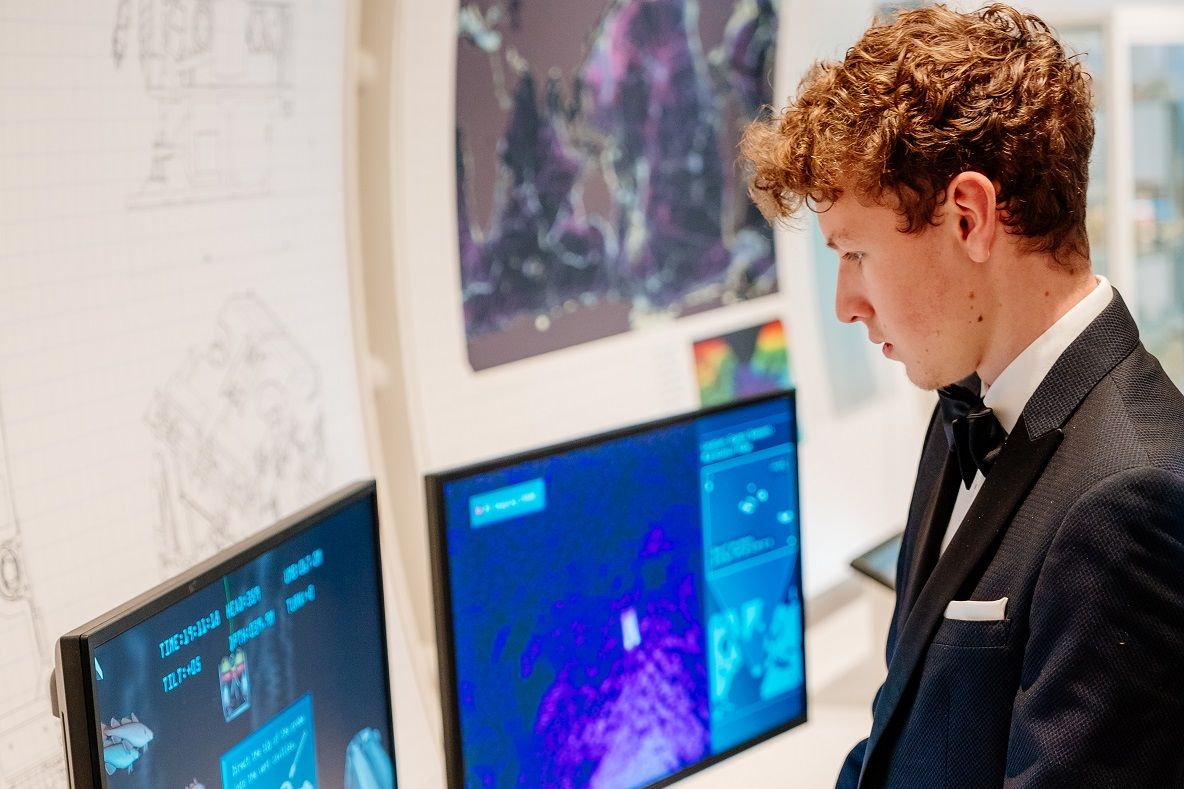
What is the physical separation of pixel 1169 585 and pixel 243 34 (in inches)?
51.2

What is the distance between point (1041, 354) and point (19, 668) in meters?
1.12

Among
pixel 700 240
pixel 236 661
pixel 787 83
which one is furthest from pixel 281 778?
pixel 787 83

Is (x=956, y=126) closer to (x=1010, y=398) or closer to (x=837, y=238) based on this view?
(x=837, y=238)

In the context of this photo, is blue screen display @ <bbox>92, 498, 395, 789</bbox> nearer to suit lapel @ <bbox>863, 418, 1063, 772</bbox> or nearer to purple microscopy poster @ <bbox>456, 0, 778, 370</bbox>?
suit lapel @ <bbox>863, 418, 1063, 772</bbox>

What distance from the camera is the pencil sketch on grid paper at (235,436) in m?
1.58

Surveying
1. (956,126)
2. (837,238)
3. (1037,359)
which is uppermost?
(956,126)

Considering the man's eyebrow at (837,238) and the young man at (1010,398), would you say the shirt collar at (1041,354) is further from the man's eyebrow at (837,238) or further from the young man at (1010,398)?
the man's eyebrow at (837,238)

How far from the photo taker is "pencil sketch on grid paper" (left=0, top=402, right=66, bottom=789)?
1.34 metres

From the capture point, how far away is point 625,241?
2504 mm

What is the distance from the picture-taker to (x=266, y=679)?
116 centimetres

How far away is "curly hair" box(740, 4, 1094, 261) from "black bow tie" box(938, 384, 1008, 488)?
182mm

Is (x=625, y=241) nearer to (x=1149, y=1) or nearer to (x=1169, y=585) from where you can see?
(x=1169, y=585)

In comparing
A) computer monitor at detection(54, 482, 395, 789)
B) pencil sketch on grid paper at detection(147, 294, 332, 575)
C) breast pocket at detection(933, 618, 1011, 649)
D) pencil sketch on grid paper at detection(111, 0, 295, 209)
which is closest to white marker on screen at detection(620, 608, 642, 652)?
computer monitor at detection(54, 482, 395, 789)

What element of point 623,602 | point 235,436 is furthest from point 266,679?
point 235,436
